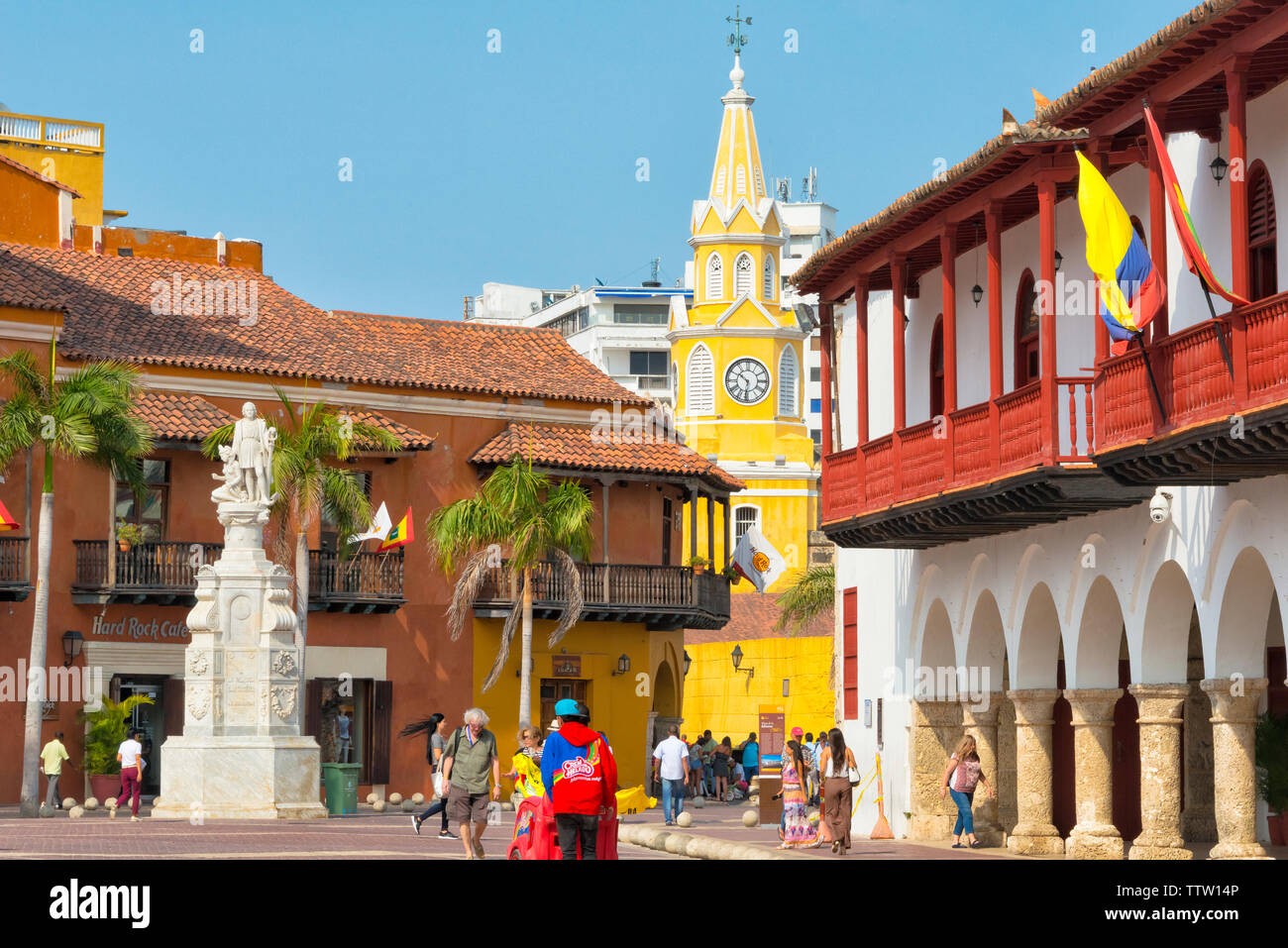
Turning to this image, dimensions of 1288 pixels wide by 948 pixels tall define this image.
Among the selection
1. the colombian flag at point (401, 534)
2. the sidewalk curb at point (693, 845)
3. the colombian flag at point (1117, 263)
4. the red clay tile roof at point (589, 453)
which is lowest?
the sidewalk curb at point (693, 845)

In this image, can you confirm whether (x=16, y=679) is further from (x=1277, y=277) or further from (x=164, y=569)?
(x=1277, y=277)

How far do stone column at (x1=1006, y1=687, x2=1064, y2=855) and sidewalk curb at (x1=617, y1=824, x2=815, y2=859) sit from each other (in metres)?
2.80

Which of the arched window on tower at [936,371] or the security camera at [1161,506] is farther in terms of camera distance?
the arched window on tower at [936,371]

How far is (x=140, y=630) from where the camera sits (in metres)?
38.9

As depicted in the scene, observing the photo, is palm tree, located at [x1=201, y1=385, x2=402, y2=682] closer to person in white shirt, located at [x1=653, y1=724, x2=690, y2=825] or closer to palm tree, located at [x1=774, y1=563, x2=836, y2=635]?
person in white shirt, located at [x1=653, y1=724, x2=690, y2=825]

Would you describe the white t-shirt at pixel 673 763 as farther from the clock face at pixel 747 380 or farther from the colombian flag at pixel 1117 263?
the clock face at pixel 747 380

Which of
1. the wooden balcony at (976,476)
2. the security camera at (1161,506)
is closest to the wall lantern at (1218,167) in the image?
the wooden balcony at (976,476)

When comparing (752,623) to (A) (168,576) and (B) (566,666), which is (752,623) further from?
(A) (168,576)

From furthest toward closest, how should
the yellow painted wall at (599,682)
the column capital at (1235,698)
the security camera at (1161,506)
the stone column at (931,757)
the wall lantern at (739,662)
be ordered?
1. the wall lantern at (739,662)
2. the yellow painted wall at (599,682)
3. the stone column at (931,757)
4. the security camera at (1161,506)
5. the column capital at (1235,698)

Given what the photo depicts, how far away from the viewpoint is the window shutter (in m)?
40.8

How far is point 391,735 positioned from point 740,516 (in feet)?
145

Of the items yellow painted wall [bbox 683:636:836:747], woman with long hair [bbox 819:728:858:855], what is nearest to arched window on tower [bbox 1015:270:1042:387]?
woman with long hair [bbox 819:728:858:855]

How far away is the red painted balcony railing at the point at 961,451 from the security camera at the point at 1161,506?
30.8 inches

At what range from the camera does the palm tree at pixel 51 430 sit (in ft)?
107
